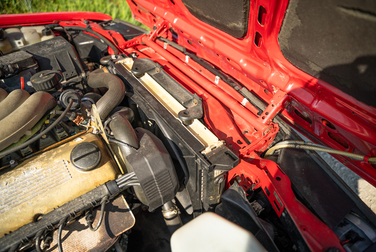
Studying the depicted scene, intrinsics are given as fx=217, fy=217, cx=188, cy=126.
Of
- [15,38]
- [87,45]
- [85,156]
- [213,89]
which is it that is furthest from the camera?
[87,45]

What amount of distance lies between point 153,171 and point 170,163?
134 mm

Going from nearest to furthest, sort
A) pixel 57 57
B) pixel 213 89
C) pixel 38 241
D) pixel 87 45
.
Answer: pixel 38 241, pixel 213 89, pixel 57 57, pixel 87 45

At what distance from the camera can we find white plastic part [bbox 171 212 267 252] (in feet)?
3.34

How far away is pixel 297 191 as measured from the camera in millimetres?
1604

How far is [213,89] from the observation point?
1907 millimetres

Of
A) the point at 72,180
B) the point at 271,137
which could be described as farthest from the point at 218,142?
the point at 72,180

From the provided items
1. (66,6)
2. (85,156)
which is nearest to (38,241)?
(85,156)

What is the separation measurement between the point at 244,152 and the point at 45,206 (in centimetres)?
136

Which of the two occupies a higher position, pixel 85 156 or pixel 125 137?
pixel 125 137

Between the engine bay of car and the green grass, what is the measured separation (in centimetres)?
442

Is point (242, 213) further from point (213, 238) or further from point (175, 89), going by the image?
point (175, 89)

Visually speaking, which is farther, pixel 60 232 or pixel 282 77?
pixel 282 77

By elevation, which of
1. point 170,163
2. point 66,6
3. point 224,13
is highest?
point 224,13

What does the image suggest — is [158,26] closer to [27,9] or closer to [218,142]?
[218,142]
